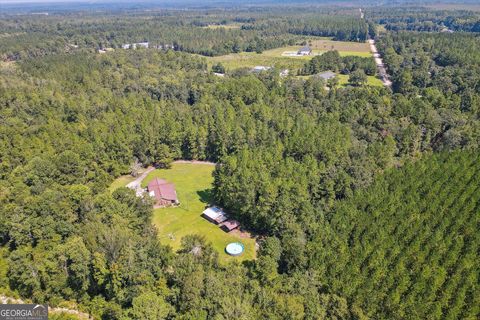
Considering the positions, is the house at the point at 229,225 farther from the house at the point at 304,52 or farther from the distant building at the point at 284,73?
the house at the point at 304,52

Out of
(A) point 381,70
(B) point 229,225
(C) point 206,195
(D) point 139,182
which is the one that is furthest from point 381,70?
(B) point 229,225

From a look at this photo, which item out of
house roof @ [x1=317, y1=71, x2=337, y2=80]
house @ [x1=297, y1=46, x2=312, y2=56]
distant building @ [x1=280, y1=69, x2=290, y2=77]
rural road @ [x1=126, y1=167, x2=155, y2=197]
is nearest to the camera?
rural road @ [x1=126, y1=167, x2=155, y2=197]

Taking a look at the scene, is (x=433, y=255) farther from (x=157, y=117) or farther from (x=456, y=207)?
(x=157, y=117)

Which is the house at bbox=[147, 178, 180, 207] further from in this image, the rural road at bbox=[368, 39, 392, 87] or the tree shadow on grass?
the rural road at bbox=[368, 39, 392, 87]

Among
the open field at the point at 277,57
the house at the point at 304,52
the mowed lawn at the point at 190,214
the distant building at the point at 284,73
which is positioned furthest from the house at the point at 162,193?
the house at the point at 304,52

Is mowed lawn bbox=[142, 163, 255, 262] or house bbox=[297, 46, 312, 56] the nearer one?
mowed lawn bbox=[142, 163, 255, 262]

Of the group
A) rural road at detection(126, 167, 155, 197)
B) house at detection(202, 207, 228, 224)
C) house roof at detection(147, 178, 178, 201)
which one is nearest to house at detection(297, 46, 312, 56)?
rural road at detection(126, 167, 155, 197)

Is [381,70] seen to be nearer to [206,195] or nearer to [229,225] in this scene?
[206,195]
